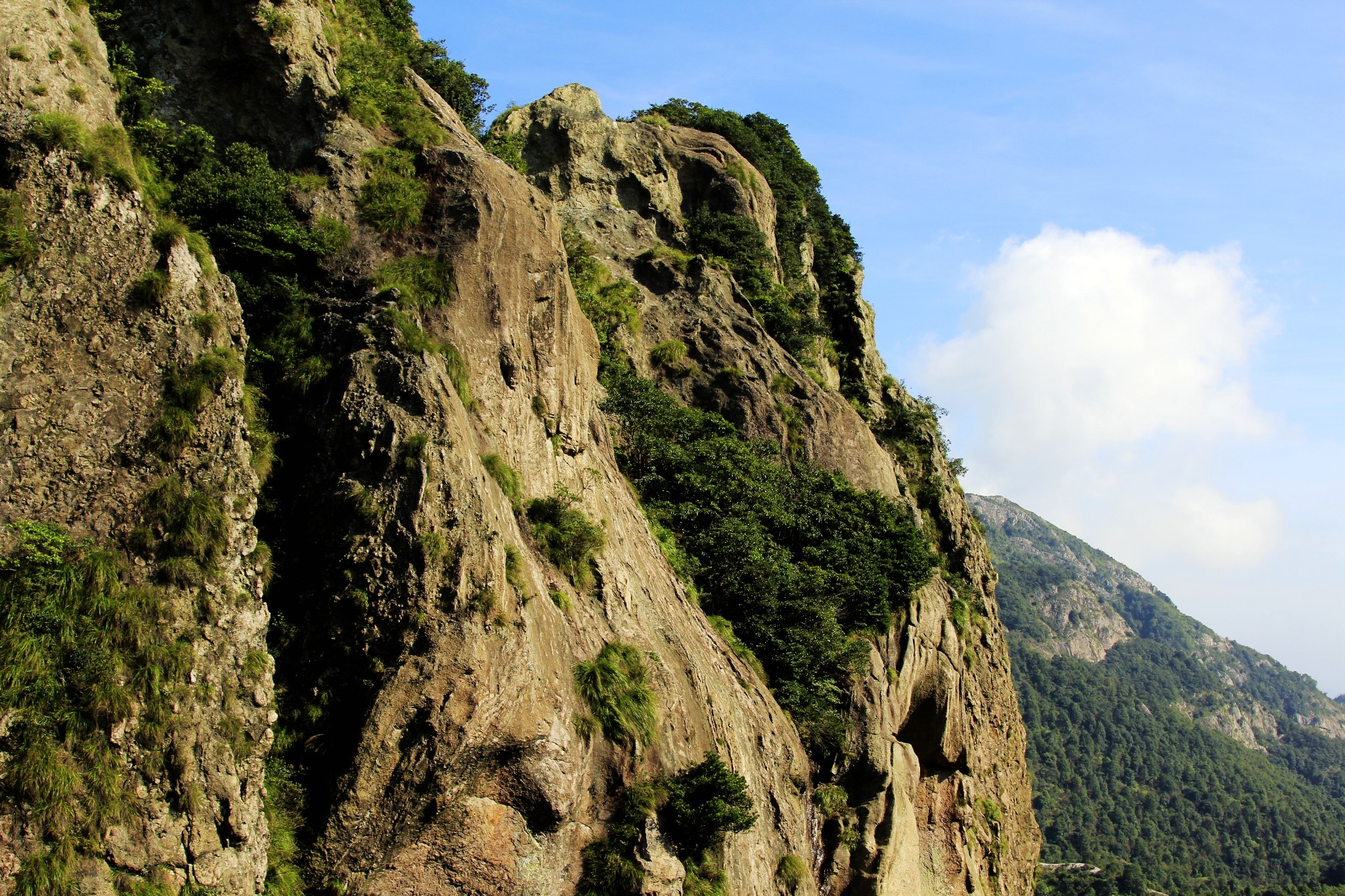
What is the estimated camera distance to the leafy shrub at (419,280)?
→ 1706 cm

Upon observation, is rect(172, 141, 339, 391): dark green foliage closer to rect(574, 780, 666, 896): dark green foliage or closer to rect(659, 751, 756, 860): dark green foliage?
rect(574, 780, 666, 896): dark green foliage

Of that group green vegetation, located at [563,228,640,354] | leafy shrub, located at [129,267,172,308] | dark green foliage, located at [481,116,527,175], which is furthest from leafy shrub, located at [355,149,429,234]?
dark green foliage, located at [481,116,527,175]

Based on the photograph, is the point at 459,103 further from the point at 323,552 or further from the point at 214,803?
the point at 214,803

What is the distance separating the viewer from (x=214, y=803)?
37.2 feet

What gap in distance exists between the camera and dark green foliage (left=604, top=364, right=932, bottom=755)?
23203mm

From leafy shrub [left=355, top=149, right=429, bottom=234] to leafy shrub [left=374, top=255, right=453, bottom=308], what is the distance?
98cm

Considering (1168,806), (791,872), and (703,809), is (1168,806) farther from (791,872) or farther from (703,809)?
(703,809)

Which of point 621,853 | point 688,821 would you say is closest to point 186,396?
point 621,853

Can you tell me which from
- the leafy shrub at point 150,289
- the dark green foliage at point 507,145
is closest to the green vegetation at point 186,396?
the leafy shrub at point 150,289

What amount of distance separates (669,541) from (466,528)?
1000 centimetres

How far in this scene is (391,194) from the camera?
1855 cm

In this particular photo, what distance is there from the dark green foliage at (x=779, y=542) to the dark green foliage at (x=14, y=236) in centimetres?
1489

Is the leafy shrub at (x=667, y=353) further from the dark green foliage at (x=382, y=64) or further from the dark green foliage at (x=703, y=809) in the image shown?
the dark green foliage at (x=703, y=809)

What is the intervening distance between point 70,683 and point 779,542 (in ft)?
61.7
